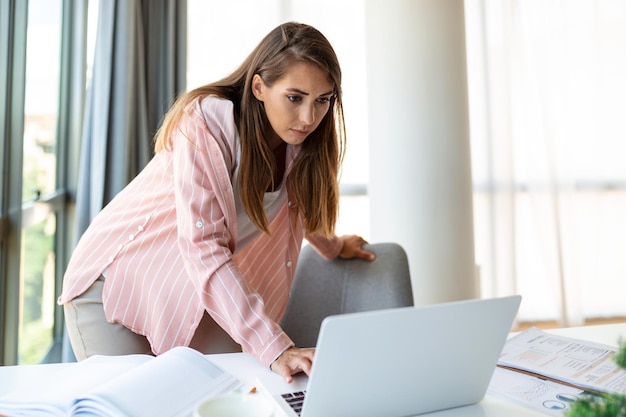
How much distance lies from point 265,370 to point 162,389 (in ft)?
0.89

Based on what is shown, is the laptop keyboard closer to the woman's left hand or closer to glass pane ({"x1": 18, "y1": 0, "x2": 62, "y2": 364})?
the woman's left hand

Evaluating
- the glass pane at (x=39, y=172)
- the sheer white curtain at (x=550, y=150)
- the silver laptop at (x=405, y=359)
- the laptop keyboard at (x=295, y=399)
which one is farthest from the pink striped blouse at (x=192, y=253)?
the sheer white curtain at (x=550, y=150)

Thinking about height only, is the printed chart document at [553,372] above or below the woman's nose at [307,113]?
below

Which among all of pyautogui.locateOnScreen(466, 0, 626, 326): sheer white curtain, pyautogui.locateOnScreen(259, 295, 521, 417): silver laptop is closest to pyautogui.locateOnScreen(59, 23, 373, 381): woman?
pyautogui.locateOnScreen(259, 295, 521, 417): silver laptop

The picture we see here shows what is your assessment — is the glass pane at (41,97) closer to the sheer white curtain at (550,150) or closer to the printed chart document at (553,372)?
the printed chart document at (553,372)

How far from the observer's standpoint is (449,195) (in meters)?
2.88

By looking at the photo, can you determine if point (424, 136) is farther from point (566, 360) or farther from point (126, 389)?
point (126, 389)

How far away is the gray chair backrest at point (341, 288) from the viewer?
166 cm

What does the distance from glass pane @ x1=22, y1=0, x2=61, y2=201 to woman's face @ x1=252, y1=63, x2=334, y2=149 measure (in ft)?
4.60

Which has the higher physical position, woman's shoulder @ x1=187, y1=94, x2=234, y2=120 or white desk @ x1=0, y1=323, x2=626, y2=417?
woman's shoulder @ x1=187, y1=94, x2=234, y2=120

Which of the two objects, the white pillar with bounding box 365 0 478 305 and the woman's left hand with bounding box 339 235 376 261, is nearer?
the woman's left hand with bounding box 339 235 376 261

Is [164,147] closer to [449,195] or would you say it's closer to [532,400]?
[532,400]

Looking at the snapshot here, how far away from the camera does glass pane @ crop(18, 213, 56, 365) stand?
2543 millimetres

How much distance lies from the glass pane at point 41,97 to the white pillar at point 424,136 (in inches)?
57.0
